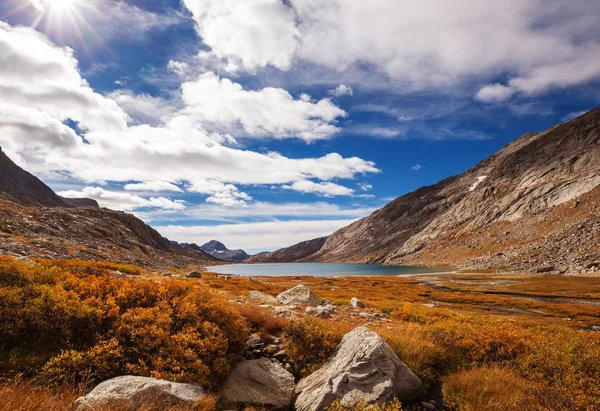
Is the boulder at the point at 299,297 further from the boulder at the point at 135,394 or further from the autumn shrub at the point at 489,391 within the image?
the boulder at the point at 135,394

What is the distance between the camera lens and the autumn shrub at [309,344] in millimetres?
10633

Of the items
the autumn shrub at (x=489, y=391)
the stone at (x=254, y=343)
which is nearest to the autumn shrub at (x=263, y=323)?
the stone at (x=254, y=343)

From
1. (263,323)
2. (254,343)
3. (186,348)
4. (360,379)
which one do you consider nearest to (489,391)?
(360,379)

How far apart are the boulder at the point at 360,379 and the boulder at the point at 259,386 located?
501mm

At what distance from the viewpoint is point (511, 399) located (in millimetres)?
8312

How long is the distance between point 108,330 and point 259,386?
17.6ft

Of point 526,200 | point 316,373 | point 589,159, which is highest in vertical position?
point 589,159

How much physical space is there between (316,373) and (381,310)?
577 inches

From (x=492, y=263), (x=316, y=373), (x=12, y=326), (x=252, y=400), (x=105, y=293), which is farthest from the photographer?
(x=492, y=263)

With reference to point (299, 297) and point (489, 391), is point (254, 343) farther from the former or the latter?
point (299, 297)

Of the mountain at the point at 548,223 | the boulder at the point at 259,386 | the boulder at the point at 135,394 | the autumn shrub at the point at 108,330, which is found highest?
the mountain at the point at 548,223

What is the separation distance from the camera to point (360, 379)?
8.96m

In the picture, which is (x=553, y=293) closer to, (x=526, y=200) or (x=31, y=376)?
(x=31, y=376)

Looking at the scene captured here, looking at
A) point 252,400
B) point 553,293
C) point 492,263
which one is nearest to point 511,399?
point 252,400
